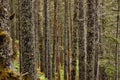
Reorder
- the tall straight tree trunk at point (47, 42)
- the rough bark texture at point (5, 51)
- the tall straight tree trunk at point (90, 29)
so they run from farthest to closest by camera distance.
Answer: the tall straight tree trunk at point (47, 42) → the tall straight tree trunk at point (90, 29) → the rough bark texture at point (5, 51)

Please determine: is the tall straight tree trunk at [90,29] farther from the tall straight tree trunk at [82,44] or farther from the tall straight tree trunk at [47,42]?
the tall straight tree trunk at [47,42]

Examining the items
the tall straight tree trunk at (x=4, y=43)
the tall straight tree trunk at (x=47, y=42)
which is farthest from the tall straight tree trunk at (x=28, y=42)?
the tall straight tree trunk at (x=47, y=42)

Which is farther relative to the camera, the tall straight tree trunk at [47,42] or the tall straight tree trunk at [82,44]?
the tall straight tree trunk at [47,42]

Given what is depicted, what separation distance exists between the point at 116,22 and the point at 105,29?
4.29 ft

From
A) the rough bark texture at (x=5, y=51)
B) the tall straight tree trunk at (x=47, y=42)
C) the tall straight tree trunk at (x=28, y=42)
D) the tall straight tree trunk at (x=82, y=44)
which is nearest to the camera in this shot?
the rough bark texture at (x=5, y=51)

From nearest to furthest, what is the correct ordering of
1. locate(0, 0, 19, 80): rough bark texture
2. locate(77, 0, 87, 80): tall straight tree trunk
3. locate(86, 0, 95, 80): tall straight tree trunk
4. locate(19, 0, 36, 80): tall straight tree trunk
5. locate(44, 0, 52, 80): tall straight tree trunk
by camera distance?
1. locate(0, 0, 19, 80): rough bark texture
2. locate(19, 0, 36, 80): tall straight tree trunk
3. locate(86, 0, 95, 80): tall straight tree trunk
4. locate(77, 0, 87, 80): tall straight tree trunk
5. locate(44, 0, 52, 80): tall straight tree trunk

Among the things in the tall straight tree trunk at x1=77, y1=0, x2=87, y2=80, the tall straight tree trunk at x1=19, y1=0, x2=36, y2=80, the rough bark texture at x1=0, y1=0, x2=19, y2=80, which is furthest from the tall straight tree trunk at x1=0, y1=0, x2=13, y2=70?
the tall straight tree trunk at x1=77, y1=0, x2=87, y2=80

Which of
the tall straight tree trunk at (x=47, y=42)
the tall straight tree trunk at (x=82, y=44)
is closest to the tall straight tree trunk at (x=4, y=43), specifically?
the tall straight tree trunk at (x=82, y=44)

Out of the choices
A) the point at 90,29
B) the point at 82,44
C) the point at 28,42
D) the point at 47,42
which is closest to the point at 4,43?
the point at 28,42

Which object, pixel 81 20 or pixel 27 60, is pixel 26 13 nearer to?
pixel 27 60

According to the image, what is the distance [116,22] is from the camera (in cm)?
2769

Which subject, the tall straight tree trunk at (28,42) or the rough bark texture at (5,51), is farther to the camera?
the tall straight tree trunk at (28,42)

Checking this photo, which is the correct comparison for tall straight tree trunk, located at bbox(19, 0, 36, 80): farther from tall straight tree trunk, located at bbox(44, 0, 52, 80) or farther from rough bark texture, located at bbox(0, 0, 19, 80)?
tall straight tree trunk, located at bbox(44, 0, 52, 80)

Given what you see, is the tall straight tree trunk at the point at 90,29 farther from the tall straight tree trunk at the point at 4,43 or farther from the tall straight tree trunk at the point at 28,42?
the tall straight tree trunk at the point at 4,43
